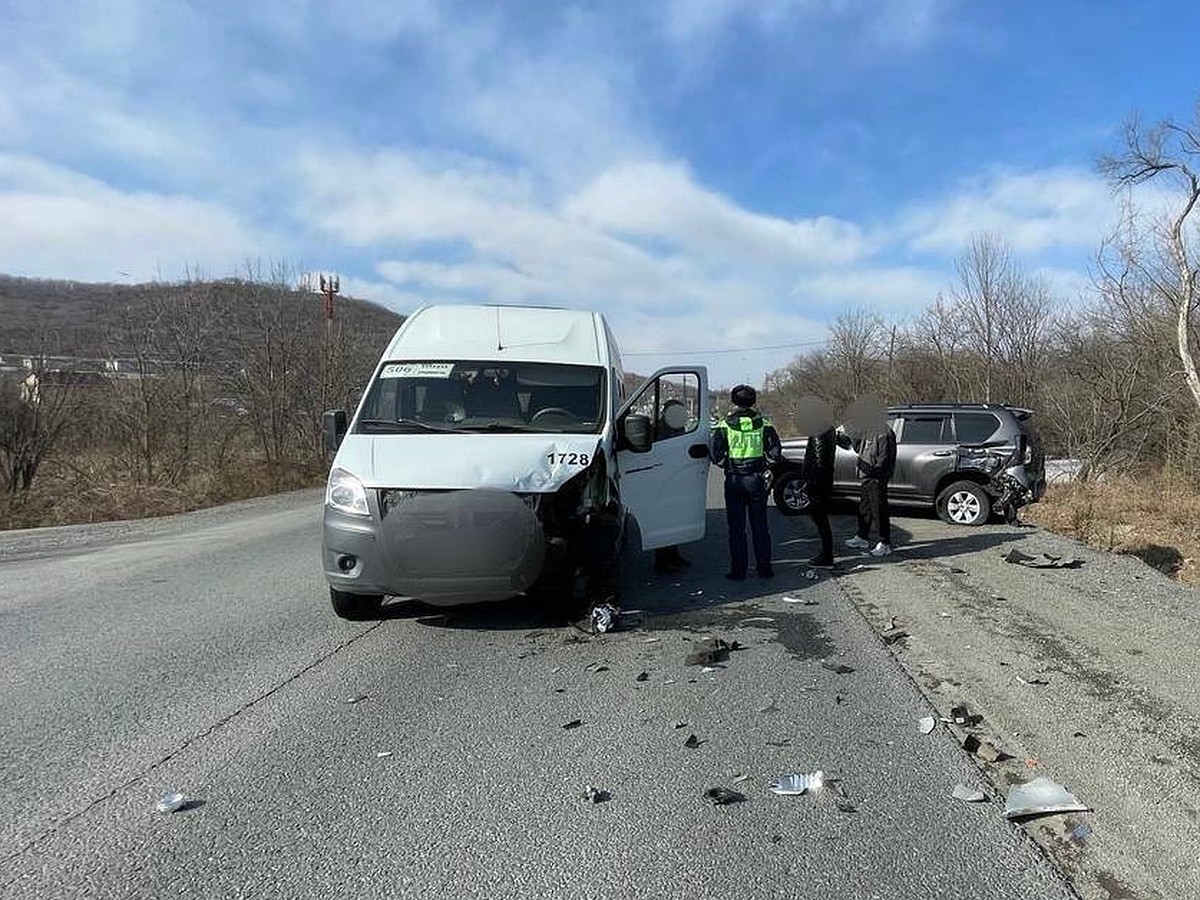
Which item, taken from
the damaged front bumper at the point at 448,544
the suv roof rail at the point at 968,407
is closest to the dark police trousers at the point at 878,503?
the suv roof rail at the point at 968,407

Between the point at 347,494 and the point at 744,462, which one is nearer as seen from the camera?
the point at 347,494

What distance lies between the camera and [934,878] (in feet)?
9.49

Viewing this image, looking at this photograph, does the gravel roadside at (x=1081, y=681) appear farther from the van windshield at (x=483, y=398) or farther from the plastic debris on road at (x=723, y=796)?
the van windshield at (x=483, y=398)

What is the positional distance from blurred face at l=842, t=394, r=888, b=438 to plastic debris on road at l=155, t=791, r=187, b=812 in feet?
27.3

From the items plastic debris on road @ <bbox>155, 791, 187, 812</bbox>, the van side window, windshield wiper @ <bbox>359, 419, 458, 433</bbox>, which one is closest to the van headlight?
windshield wiper @ <bbox>359, 419, 458, 433</bbox>

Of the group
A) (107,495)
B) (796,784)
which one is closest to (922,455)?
(796,784)

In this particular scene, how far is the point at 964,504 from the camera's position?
12.0m

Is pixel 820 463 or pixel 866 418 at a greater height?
pixel 866 418

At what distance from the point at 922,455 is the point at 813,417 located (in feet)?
12.8

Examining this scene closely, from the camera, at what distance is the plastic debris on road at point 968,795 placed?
3479 mm

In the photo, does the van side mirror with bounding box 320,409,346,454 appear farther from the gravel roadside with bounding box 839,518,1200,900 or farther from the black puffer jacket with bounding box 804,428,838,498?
the black puffer jacket with bounding box 804,428,838,498

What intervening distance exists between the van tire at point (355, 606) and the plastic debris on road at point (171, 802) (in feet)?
8.81

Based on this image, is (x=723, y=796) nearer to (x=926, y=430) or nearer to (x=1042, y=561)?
(x=1042, y=561)

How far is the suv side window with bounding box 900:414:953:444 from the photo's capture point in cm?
1247
